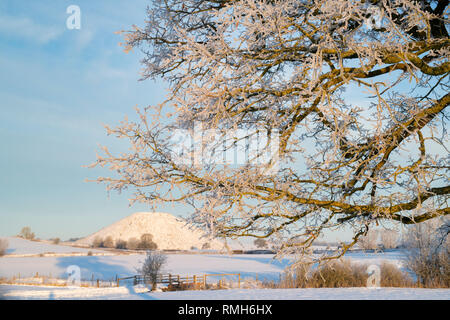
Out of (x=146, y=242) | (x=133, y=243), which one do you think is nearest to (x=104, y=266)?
(x=146, y=242)

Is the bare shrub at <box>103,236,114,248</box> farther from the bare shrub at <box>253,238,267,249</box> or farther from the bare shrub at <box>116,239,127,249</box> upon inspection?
the bare shrub at <box>253,238,267,249</box>

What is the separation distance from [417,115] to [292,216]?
1.89 m

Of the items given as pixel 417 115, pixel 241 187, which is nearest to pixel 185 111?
pixel 241 187

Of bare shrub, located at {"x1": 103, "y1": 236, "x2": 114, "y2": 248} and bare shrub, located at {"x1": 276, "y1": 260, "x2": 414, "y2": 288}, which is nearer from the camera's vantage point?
bare shrub, located at {"x1": 276, "y1": 260, "x2": 414, "y2": 288}

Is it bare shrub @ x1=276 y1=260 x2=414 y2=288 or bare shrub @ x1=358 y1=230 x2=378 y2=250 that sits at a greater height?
bare shrub @ x1=358 y1=230 x2=378 y2=250

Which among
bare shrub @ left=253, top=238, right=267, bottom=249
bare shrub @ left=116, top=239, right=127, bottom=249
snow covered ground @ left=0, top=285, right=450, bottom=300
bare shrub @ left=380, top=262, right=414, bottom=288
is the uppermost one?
bare shrub @ left=253, top=238, right=267, bottom=249

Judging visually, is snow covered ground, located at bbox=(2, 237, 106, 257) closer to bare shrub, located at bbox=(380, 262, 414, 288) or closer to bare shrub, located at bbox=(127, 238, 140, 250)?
bare shrub, located at bbox=(127, 238, 140, 250)

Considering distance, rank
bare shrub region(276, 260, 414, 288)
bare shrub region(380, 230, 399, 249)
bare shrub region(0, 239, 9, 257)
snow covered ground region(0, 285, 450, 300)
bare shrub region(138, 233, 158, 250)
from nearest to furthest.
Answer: bare shrub region(380, 230, 399, 249), snow covered ground region(0, 285, 450, 300), bare shrub region(276, 260, 414, 288), bare shrub region(0, 239, 9, 257), bare shrub region(138, 233, 158, 250)

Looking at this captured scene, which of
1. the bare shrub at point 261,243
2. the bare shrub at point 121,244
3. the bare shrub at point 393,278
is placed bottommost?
the bare shrub at point 121,244

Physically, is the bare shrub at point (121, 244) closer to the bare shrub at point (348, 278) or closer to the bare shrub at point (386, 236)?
the bare shrub at point (348, 278)

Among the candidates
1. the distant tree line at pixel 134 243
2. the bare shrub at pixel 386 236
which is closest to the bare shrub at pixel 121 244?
the distant tree line at pixel 134 243

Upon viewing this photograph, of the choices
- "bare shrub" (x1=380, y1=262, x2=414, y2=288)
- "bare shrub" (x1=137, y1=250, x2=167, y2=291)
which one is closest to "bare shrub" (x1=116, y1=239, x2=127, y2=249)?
"bare shrub" (x1=137, y1=250, x2=167, y2=291)

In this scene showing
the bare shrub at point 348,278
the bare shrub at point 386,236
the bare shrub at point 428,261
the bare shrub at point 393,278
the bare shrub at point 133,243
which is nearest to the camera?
the bare shrub at point 386,236

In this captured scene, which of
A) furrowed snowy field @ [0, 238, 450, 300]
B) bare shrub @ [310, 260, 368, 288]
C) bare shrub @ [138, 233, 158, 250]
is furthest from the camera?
bare shrub @ [138, 233, 158, 250]
